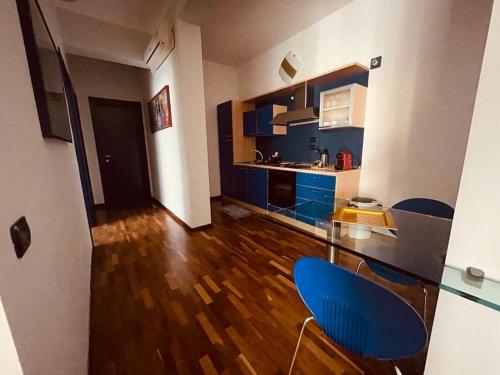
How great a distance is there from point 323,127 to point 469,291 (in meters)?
2.53

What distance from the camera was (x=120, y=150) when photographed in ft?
15.1

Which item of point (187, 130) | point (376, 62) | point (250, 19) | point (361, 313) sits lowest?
point (361, 313)

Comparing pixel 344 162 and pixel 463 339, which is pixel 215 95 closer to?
pixel 344 162

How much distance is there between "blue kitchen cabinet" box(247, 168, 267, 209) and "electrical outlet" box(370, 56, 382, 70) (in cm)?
201

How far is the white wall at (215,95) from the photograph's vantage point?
4395mm

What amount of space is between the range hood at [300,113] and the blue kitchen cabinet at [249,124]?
1.91 feet

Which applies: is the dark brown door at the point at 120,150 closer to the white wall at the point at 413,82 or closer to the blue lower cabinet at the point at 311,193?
the blue lower cabinet at the point at 311,193

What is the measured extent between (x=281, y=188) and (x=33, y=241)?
2.90m

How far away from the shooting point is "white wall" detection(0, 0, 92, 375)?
0.51 m

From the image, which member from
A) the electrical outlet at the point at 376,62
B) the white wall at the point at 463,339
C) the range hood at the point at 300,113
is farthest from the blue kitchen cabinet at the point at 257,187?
the white wall at the point at 463,339

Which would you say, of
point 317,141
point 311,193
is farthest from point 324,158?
point 311,193

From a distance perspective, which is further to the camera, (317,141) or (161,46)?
(317,141)

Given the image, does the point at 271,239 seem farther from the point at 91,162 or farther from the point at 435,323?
the point at 91,162

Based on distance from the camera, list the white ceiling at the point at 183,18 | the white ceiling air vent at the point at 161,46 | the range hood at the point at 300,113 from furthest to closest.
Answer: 1. the range hood at the point at 300,113
2. the white ceiling air vent at the point at 161,46
3. the white ceiling at the point at 183,18
